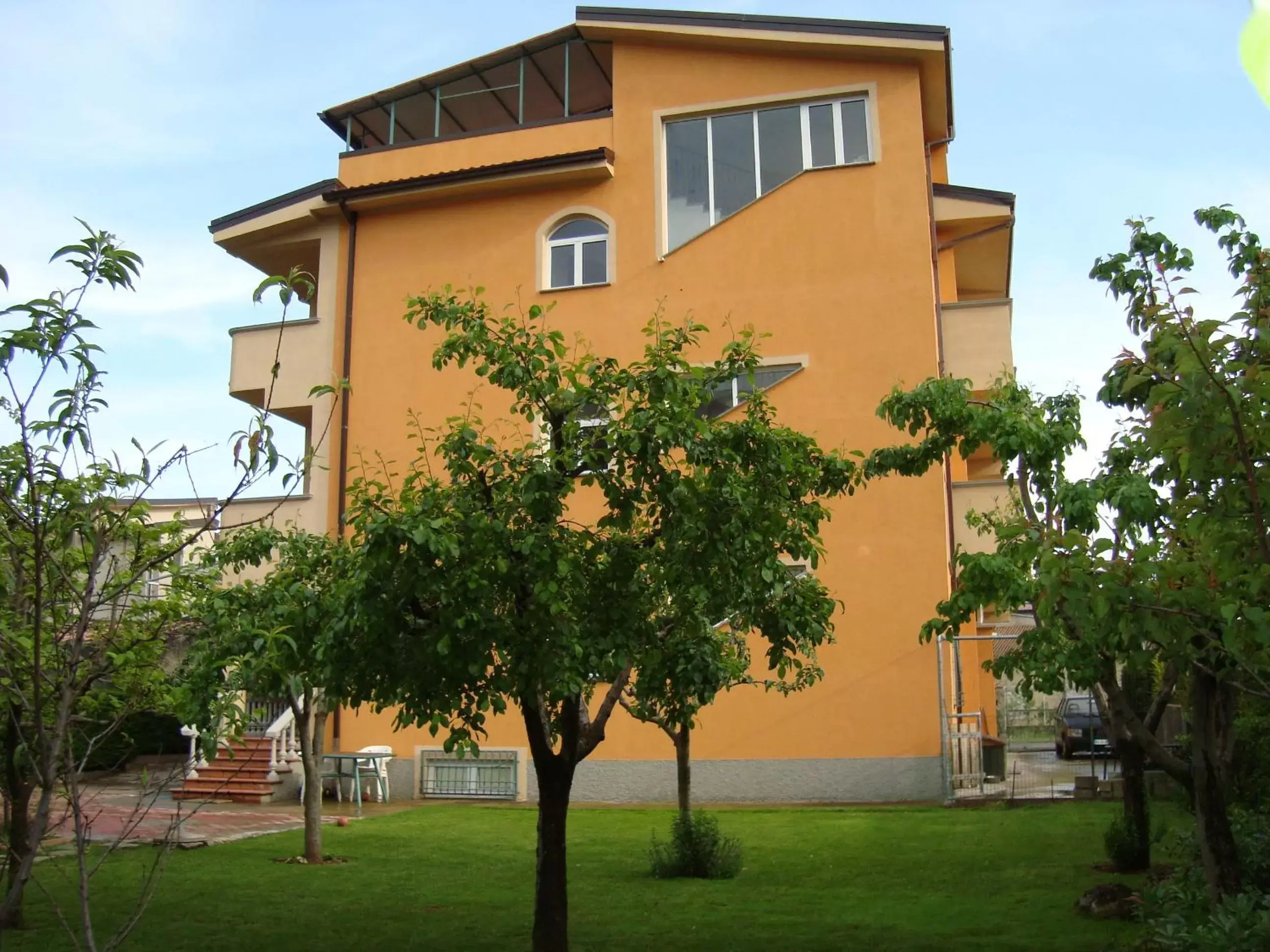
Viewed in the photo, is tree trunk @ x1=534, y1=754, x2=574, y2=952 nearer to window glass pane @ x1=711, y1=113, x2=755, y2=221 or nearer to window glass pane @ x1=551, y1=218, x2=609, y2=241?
window glass pane @ x1=711, y1=113, x2=755, y2=221

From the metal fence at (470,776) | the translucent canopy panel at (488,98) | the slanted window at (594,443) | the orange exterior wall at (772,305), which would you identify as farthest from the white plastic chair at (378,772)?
the slanted window at (594,443)

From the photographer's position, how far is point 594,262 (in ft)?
67.6

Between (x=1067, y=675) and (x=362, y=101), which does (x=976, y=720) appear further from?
(x=362, y=101)

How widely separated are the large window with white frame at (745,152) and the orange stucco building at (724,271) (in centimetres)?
4

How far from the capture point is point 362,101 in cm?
2331

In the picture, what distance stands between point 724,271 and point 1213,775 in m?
13.7

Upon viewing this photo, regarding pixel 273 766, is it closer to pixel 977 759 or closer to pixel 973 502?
pixel 977 759

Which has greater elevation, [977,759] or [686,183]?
[686,183]

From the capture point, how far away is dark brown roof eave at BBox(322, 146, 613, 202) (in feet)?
66.2

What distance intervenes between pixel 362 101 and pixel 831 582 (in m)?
13.3

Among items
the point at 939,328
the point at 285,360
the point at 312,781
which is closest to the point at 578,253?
the point at 285,360

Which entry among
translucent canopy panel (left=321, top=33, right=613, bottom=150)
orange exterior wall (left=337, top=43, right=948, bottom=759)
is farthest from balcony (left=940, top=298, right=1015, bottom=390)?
translucent canopy panel (left=321, top=33, right=613, bottom=150)

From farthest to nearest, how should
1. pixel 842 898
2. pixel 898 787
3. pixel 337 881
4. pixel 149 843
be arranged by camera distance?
1. pixel 898 787
2. pixel 149 843
3. pixel 337 881
4. pixel 842 898

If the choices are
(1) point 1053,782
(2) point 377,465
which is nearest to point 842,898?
(1) point 1053,782
